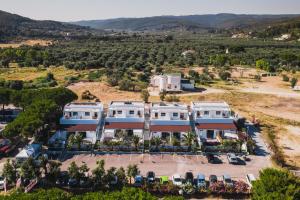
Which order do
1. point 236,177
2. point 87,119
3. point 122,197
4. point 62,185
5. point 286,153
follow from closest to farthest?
1. point 122,197
2. point 62,185
3. point 236,177
4. point 286,153
5. point 87,119

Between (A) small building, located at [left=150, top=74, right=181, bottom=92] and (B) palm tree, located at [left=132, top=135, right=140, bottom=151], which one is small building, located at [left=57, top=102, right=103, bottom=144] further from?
(A) small building, located at [left=150, top=74, right=181, bottom=92]

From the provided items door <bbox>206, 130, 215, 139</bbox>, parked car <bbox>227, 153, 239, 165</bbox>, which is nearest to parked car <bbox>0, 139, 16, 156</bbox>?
door <bbox>206, 130, 215, 139</bbox>

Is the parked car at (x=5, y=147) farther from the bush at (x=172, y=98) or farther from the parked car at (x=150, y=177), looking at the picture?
the bush at (x=172, y=98)

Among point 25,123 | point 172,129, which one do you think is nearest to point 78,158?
point 25,123

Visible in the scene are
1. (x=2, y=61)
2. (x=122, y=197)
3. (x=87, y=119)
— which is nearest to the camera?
(x=122, y=197)

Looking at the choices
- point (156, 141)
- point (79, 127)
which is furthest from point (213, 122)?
point (79, 127)

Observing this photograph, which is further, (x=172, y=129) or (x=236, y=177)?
(x=172, y=129)

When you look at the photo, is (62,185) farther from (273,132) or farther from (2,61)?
(2,61)
